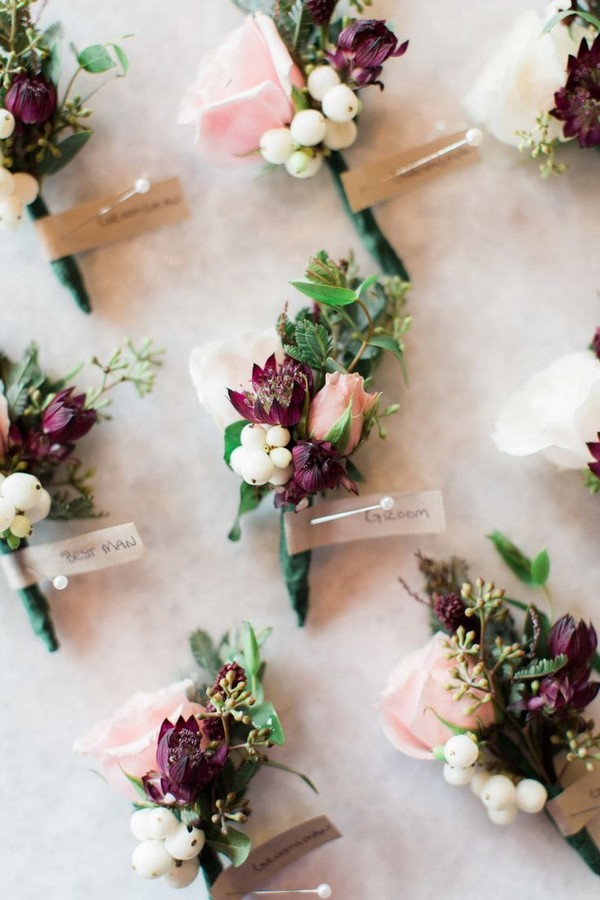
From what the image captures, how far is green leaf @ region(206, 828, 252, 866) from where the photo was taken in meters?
1.06

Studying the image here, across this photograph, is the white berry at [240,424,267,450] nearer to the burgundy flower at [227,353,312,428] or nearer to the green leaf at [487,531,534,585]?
the burgundy flower at [227,353,312,428]

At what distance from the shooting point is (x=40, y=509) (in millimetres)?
1142

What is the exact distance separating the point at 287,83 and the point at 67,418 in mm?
556

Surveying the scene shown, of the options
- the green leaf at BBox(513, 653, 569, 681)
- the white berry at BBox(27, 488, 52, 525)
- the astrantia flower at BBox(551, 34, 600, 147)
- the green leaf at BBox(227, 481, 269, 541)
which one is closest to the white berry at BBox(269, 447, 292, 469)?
the green leaf at BBox(227, 481, 269, 541)

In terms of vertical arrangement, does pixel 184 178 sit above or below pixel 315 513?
above

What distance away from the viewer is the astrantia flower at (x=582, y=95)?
3.85 ft

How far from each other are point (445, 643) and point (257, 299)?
572 mm

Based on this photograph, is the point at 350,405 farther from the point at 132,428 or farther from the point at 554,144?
the point at 554,144

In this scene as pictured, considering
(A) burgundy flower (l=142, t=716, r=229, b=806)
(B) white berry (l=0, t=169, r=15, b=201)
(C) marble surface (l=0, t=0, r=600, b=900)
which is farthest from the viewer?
(C) marble surface (l=0, t=0, r=600, b=900)

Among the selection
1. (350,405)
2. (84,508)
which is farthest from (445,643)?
(84,508)

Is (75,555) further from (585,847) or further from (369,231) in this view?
(585,847)

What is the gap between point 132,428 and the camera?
1260 mm

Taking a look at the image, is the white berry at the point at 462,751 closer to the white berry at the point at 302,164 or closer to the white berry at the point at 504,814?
the white berry at the point at 504,814

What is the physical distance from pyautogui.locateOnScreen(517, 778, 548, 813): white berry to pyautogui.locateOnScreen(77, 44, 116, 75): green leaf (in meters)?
1.16
